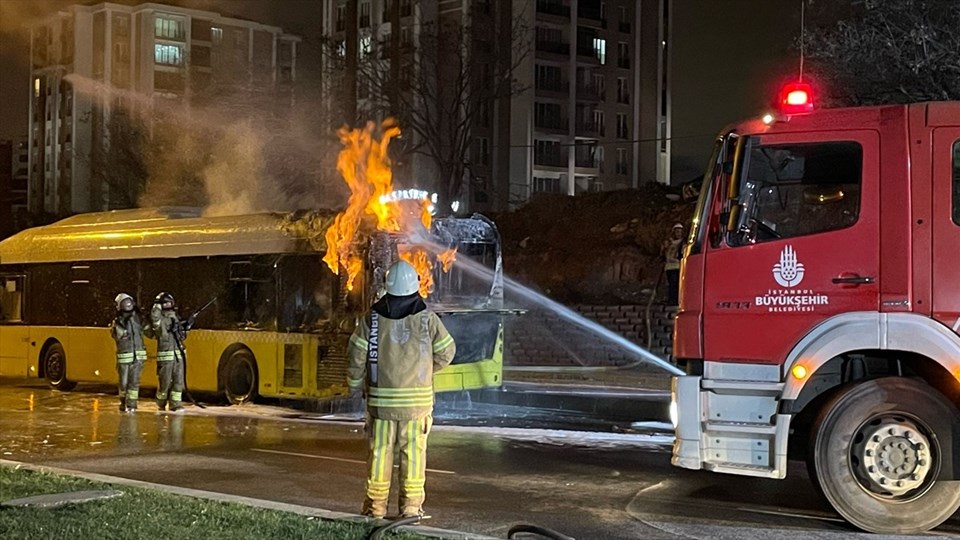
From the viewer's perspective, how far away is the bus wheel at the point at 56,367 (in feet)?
64.1

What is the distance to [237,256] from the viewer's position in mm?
16812

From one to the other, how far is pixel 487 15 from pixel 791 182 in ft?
138

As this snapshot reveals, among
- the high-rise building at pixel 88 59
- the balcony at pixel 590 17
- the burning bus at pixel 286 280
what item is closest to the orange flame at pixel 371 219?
the burning bus at pixel 286 280

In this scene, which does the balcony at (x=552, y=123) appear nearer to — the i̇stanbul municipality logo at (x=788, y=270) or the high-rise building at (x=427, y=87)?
the high-rise building at (x=427, y=87)

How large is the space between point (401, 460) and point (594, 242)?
1940cm

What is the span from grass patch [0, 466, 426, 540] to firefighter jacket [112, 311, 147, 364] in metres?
8.32

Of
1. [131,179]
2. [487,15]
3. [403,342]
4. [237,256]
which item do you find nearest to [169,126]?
[131,179]

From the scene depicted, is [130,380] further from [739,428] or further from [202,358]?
[739,428]

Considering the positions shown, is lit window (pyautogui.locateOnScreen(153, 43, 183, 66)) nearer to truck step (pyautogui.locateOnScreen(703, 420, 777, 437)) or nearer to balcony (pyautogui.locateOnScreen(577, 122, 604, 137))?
balcony (pyautogui.locateOnScreen(577, 122, 604, 137))

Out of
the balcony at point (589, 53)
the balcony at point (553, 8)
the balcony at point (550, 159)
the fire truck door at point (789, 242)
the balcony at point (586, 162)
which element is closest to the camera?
the fire truck door at point (789, 242)

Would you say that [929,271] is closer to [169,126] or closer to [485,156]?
[169,126]

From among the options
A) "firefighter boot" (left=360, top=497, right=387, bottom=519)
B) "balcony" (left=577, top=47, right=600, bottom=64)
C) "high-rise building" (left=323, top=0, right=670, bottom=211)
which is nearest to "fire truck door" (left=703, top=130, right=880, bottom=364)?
"firefighter boot" (left=360, top=497, right=387, bottom=519)

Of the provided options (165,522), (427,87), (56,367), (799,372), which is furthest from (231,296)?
(427,87)

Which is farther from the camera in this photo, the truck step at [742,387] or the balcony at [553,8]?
the balcony at [553,8]
